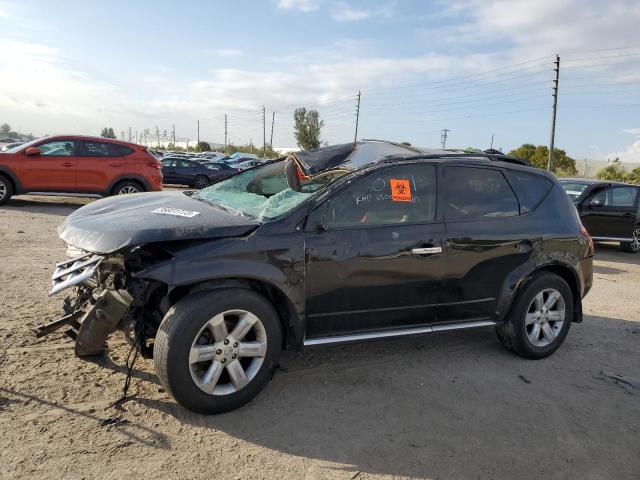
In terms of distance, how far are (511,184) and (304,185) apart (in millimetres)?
1918

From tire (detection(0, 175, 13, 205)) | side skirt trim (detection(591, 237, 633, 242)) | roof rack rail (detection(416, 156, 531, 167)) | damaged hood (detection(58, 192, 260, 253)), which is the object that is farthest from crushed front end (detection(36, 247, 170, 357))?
side skirt trim (detection(591, 237, 633, 242))

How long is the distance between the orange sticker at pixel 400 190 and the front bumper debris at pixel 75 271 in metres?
2.13

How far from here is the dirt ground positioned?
286 cm

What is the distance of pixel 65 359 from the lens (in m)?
3.83

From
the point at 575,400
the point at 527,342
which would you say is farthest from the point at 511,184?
the point at 575,400

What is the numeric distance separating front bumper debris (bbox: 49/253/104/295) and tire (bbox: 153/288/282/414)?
58cm

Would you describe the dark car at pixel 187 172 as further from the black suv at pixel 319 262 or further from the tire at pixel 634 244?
the black suv at pixel 319 262

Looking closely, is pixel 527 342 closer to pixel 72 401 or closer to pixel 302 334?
pixel 302 334

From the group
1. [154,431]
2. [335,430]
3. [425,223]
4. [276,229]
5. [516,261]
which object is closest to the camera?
[154,431]

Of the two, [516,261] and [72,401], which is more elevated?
[516,261]

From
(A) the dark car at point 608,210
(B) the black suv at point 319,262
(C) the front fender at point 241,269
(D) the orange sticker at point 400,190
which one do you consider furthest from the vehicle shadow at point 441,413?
(A) the dark car at point 608,210

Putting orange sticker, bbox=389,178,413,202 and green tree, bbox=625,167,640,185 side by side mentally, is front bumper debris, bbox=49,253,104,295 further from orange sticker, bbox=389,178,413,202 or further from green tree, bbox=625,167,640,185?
green tree, bbox=625,167,640,185

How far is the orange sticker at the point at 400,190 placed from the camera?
157 inches

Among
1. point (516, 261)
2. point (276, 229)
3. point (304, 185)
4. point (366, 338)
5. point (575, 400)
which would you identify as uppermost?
point (304, 185)
